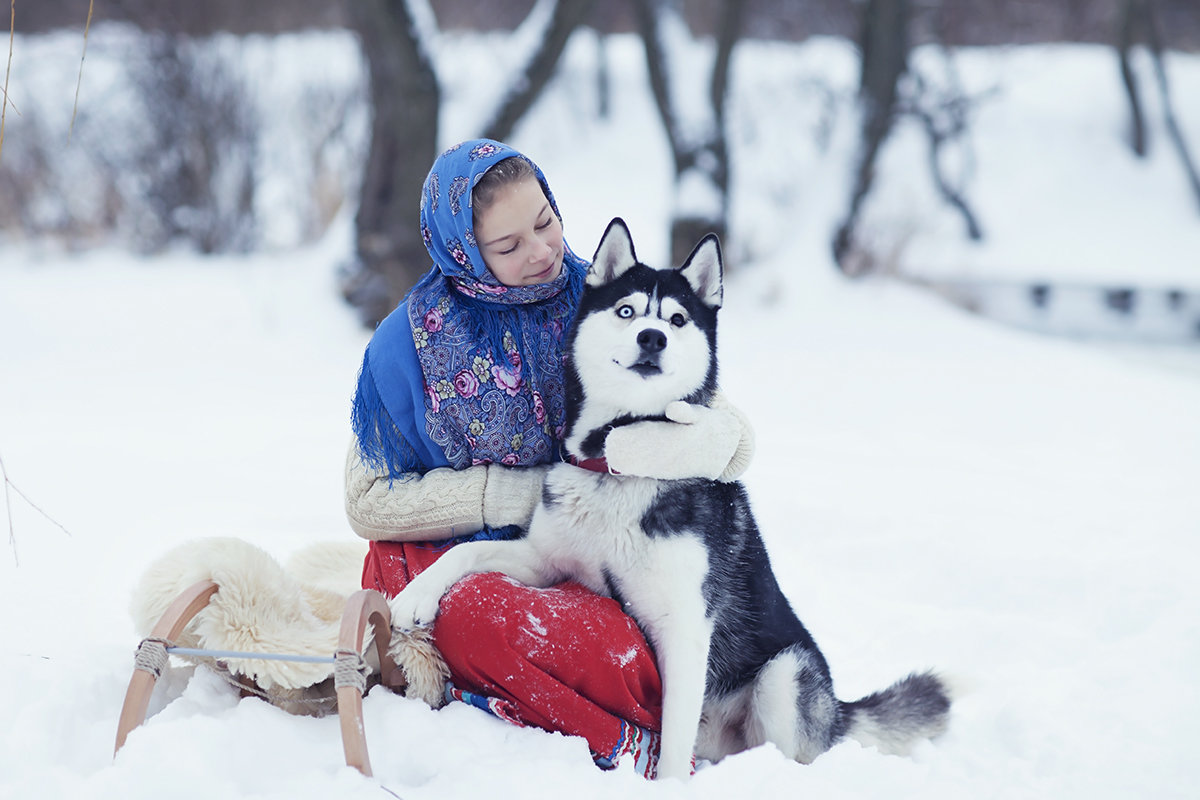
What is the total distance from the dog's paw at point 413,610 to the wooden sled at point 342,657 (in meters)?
0.03

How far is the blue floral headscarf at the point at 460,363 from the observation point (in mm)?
1990

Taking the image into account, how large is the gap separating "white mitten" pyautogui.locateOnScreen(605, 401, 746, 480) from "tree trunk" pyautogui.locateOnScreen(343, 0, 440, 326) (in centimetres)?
419

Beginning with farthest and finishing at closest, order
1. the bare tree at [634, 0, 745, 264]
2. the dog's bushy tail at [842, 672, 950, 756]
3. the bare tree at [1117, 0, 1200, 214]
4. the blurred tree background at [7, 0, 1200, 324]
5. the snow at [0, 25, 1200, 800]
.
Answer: the bare tree at [1117, 0, 1200, 214] → the bare tree at [634, 0, 745, 264] → the blurred tree background at [7, 0, 1200, 324] → the dog's bushy tail at [842, 672, 950, 756] → the snow at [0, 25, 1200, 800]

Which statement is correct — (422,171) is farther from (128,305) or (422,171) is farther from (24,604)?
(24,604)

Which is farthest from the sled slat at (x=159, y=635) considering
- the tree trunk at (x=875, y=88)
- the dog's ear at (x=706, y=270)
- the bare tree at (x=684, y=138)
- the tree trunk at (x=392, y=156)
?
the tree trunk at (x=875, y=88)

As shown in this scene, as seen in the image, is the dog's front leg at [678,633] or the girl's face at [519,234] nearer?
the dog's front leg at [678,633]

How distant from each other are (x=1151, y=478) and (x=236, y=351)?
19.0 ft

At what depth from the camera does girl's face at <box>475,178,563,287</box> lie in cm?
194

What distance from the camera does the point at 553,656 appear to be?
1.72 m

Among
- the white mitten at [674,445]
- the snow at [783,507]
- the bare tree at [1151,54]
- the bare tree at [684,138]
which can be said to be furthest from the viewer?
the bare tree at [1151,54]

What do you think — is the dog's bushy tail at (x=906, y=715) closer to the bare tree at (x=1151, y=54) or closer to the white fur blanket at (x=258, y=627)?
the white fur blanket at (x=258, y=627)

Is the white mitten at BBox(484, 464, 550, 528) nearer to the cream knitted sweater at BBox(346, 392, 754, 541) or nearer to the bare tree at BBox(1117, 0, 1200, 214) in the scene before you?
the cream knitted sweater at BBox(346, 392, 754, 541)

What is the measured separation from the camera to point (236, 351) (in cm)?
636

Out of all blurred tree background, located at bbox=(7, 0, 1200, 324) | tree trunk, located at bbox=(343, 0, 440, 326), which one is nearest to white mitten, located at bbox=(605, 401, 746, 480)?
tree trunk, located at bbox=(343, 0, 440, 326)
